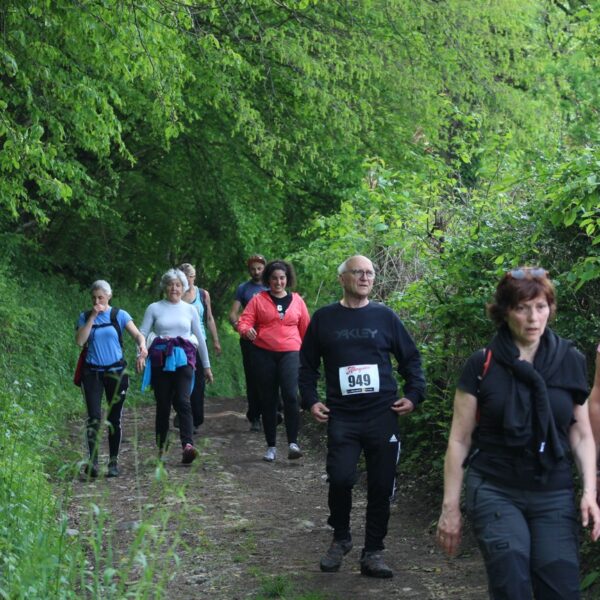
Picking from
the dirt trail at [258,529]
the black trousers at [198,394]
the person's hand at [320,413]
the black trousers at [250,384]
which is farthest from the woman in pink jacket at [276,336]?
the person's hand at [320,413]

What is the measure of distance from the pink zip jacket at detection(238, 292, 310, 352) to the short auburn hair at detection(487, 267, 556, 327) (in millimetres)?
6779

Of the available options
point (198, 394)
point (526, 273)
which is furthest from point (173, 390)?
point (526, 273)

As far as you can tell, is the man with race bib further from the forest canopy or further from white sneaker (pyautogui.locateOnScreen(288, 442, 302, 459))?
white sneaker (pyautogui.locateOnScreen(288, 442, 302, 459))

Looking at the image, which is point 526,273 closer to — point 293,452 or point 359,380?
point 359,380

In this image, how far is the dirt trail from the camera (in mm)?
7395

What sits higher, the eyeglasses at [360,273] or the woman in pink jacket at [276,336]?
the eyeglasses at [360,273]

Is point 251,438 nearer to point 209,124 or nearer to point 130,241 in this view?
point 209,124

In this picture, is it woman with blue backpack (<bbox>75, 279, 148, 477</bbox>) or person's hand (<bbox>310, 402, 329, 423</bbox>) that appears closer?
person's hand (<bbox>310, 402, 329, 423</bbox>)

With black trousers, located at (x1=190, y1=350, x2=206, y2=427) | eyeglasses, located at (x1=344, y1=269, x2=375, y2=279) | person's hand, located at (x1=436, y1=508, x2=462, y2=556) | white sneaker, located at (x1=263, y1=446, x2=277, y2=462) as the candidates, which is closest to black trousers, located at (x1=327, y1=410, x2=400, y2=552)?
eyeglasses, located at (x1=344, y1=269, x2=375, y2=279)

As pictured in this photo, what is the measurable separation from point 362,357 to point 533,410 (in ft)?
9.16

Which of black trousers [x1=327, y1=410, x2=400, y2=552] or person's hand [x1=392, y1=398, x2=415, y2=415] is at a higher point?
person's hand [x1=392, y1=398, x2=415, y2=415]

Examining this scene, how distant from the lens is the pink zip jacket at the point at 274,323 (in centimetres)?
1194

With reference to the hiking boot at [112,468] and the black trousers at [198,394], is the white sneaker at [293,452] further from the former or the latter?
the black trousers at [198,394]

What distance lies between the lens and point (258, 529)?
30.2ft
